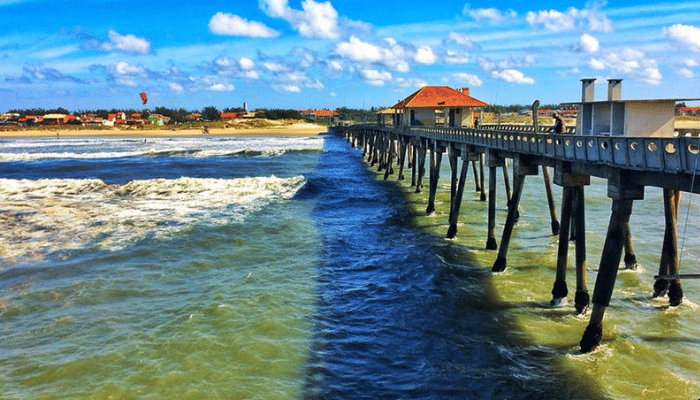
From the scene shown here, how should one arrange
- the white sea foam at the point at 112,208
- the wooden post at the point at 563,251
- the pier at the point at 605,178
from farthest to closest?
the white sea foam at the point at 112,208
the wooden post at the point at 563,251
the pier at the point at 605,178

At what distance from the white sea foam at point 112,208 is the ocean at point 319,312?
22 centimetres

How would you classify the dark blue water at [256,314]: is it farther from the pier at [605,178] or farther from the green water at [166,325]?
the pier at [605,178]

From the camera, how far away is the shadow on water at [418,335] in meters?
10.1

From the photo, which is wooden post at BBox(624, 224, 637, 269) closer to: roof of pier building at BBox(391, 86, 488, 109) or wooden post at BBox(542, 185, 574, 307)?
wooden post at BBox(542, 185, 574, 307)

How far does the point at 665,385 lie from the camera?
10016 mm

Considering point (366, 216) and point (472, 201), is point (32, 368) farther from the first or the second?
point (472, 201)

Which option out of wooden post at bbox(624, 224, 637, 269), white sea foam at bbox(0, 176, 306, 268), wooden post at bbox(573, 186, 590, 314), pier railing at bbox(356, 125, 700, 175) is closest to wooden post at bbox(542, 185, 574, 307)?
wooden post at bbox(573, 186, 590, 314)

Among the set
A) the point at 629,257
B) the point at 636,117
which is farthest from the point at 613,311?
the point at 636,117

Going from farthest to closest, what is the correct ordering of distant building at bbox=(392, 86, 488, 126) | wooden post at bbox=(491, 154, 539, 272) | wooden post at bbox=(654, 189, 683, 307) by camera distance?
distant building at bbox=(392, 86, 488, 126) → wooden post at bbox=(491, 154, 539, 272) → wooden post at bbox=(654, 189, 683, 307)

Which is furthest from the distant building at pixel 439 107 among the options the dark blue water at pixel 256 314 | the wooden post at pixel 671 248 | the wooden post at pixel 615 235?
the wooden post at pixel 615 235

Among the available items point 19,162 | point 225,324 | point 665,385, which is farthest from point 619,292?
point 19,162

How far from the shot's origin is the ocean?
10336 mm

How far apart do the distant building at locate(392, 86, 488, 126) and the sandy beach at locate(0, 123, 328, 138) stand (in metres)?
99.7

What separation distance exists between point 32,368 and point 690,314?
1416 cm
